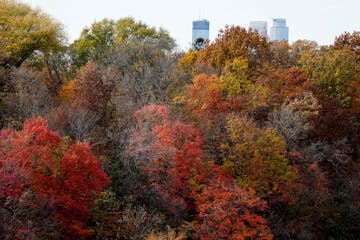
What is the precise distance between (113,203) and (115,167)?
2914mm

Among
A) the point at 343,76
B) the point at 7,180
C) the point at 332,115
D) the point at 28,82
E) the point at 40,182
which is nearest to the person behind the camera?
the point at 7,180

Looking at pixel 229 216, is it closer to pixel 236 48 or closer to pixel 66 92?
pixel 66 92

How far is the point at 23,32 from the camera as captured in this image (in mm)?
46031

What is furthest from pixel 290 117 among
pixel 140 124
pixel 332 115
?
pixel 140 124

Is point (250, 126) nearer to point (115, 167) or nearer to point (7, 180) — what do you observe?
point (115, 167)

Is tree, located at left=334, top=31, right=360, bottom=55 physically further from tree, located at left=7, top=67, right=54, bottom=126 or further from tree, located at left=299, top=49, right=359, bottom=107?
tree, located at left=7, top=67, right=54, bottom=126

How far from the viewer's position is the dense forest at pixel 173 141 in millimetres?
25531

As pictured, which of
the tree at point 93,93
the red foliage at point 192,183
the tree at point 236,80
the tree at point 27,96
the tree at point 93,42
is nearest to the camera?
the red foliage at point 192,183

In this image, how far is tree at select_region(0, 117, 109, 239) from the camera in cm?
2264

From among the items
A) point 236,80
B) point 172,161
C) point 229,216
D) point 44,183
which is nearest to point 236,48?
point 236,80

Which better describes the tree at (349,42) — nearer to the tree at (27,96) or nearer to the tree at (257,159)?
the tree at (257,159)

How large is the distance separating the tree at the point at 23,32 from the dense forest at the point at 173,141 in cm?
13

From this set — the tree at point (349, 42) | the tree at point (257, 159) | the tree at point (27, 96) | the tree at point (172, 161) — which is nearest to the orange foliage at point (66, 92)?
the tree at point (27, 96)

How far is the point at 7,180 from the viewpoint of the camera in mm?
22609
